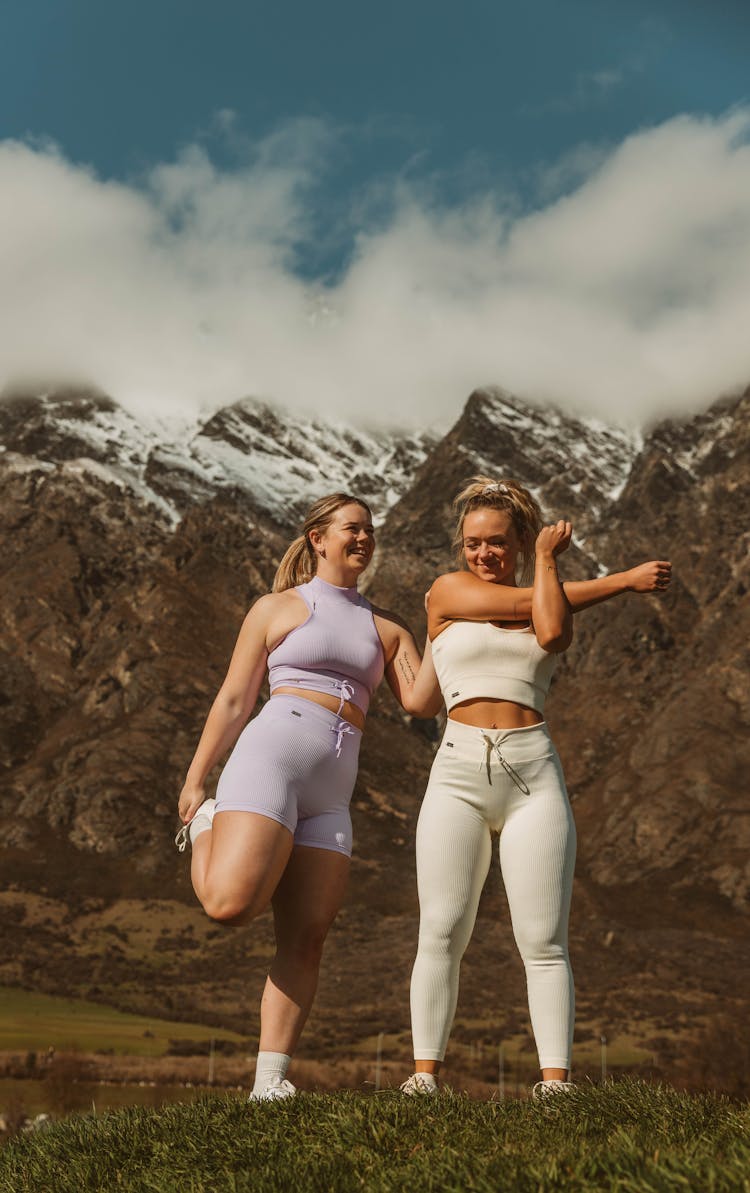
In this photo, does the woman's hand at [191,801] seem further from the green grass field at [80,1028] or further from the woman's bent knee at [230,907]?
the green grass field at [80,1028]

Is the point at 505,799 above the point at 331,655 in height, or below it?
below

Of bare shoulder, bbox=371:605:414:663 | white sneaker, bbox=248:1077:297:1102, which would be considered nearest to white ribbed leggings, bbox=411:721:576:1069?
white sneaker, bbox=248:1077:297:1102

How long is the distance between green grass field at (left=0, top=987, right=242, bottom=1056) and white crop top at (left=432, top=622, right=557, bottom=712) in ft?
395

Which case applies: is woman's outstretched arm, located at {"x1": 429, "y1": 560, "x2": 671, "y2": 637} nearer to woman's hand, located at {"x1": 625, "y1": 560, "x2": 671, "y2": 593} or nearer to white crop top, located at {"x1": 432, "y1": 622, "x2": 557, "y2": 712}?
woman's hand, located at {"x1": 625, "y1": 560, "x2": 671, "y2": 593}

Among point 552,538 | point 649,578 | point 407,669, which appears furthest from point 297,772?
point 649,578

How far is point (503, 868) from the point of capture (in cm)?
735

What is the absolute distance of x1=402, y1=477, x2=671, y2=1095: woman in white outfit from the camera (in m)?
7.17

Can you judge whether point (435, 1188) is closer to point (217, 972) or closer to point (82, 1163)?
point (82, 1163)

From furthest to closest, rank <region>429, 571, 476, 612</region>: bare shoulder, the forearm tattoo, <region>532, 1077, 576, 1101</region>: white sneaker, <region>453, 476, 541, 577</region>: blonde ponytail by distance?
the forearm tattoo
<region>453, 476, 541, 577</region>: blonde ponytail
<region>429, 571, 476, 612</region>: bare shoulder
<region>532, 1077, 576, 1101</region>: white sneaker

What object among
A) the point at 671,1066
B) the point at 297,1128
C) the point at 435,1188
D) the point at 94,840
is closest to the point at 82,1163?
the point at 297,1128

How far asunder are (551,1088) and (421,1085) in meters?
0.73

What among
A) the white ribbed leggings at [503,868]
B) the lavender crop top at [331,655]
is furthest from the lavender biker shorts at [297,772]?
the white ribbed leggings at [503,868]

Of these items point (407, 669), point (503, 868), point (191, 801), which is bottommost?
point (503, 868)

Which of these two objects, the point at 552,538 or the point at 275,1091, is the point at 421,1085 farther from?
the point at 552,538
